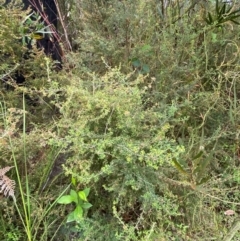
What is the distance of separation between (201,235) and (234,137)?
19.1 inches

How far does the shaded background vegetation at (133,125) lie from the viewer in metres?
1.10

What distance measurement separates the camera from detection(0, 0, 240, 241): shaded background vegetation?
1.10 meters

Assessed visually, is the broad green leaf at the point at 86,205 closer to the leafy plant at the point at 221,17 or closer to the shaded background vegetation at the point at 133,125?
the shaded background vegetation at the point at 133,125

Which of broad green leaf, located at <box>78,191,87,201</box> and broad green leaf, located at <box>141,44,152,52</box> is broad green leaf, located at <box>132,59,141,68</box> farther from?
broad green leaf, located at <box>78,191,87,201</box>

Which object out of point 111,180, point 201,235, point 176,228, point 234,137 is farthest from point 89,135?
point 234,137

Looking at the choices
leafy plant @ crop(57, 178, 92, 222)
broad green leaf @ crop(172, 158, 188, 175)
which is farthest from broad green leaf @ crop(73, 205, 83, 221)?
broad green leaf @ crop(172, 158, 188, 175)

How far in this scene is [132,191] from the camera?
1.14 meters

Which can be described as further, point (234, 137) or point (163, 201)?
point (234, 137)

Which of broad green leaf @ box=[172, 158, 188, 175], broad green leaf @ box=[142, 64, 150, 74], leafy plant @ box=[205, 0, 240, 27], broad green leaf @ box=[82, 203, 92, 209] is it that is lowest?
broad green leaf @ box=[82, 203, 92, 209]

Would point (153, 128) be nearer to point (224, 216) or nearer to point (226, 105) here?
point (224, 216)

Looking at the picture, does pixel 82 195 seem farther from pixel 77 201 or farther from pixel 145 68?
pixel 145 68

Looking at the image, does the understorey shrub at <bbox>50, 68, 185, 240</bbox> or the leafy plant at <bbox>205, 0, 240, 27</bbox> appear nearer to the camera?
the understorey shrub at <bbox>50, 68, 185, 240</bbox>

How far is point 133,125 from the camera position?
1.13 metres

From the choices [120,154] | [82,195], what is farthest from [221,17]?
[82,195]
